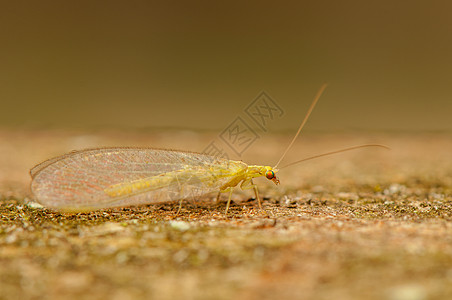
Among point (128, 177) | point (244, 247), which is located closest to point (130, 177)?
point (128, 177)

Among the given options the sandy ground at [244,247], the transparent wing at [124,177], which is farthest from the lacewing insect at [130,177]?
the sandy ground at [244,247]

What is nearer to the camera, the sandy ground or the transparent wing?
the sandy ground

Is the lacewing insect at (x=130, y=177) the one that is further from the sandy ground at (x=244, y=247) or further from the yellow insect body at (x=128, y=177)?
the sandy ground at (x=244, y=247)

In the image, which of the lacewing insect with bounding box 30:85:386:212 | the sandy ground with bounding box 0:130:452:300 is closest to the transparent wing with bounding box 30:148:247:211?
the lacewing insect with bounding box 30:85:386:212

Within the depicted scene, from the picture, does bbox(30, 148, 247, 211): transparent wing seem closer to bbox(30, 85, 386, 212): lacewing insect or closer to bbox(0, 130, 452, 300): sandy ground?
bbox(30, 85, 386, 212): lacewing insect

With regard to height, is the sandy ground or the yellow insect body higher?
the yellow insect body

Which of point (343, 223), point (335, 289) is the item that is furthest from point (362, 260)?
point (343, 223)

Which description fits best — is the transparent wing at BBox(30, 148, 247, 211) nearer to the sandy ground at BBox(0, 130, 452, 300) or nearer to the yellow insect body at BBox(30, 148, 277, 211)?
the yellow insect body at BBox(30, 148, 277, 211)
